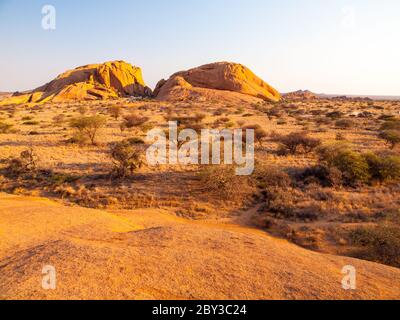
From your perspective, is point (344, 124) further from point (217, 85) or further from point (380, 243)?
point (217, 85)

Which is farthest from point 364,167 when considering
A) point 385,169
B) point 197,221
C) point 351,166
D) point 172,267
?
point 172,267

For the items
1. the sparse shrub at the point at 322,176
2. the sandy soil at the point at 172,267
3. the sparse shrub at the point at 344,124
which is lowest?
the sandy soil at the point at 172,267

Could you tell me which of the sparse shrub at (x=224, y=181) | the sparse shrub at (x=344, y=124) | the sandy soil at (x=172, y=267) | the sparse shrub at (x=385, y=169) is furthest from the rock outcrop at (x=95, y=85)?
the sandy soil at (x=172, y=267)

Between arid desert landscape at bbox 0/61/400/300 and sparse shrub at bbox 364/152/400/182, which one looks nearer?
arid desert landscape at bbox 0/61/400/300

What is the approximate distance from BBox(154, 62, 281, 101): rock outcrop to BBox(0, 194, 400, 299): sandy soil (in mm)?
46736

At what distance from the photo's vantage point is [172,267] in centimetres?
420

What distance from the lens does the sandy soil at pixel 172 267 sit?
361cm

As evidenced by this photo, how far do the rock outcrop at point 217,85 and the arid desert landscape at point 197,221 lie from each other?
111 ft

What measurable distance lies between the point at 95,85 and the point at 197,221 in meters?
57.4

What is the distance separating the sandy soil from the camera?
11.8 ft

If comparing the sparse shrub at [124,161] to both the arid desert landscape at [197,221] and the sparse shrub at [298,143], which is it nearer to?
the arid desert landscape at [197,221]

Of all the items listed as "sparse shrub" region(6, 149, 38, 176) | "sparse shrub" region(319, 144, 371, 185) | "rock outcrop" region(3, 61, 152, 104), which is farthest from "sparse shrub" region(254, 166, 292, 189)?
"rock outcrop" region(3, 61, 152, 104)

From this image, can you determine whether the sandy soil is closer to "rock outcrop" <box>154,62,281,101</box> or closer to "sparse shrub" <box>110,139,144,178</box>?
"sparse shrub" <box>110,139,144,178</box>

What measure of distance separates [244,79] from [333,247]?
174 feet
